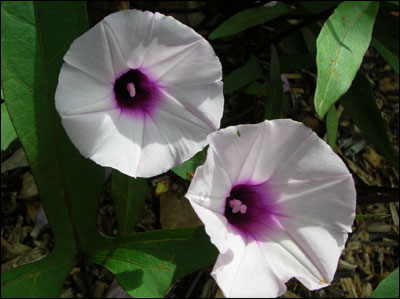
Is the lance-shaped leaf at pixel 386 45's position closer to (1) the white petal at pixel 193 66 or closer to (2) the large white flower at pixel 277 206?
(2) the large white flower at pixel 277 206

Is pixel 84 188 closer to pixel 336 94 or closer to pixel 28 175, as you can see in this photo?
pixel 28 175

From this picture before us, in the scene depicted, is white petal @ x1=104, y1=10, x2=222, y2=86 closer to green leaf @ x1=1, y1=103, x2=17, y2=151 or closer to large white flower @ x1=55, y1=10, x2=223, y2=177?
large white flower @ x1=55, y1=10, x2=223, y2=177

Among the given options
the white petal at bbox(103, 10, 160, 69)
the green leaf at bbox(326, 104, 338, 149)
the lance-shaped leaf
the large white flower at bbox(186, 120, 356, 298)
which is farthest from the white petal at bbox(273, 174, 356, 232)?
the lance-shaped leaf

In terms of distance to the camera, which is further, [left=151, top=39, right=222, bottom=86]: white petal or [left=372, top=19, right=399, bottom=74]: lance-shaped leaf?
[left=372, top=19, right=399, bottom=74]: lance-shaped leaf

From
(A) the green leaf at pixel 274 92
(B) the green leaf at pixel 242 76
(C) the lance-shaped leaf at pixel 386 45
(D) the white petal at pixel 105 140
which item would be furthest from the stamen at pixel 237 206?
(C) the lance-shaped leaf at pixel 386 45

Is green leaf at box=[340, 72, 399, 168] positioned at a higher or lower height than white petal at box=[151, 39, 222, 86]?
lower

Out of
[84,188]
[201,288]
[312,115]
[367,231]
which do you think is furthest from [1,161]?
[367,231]
